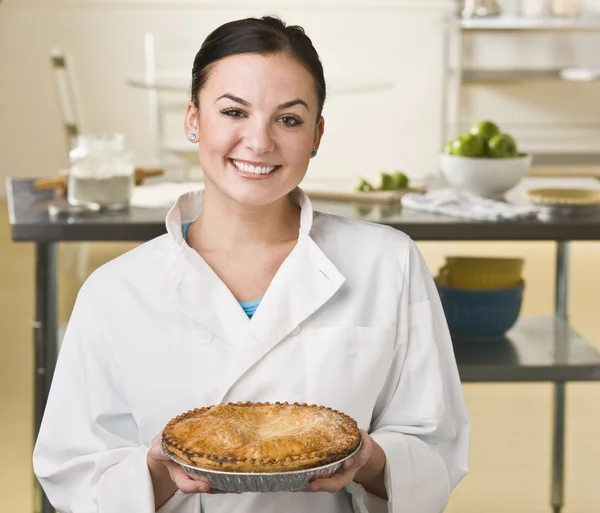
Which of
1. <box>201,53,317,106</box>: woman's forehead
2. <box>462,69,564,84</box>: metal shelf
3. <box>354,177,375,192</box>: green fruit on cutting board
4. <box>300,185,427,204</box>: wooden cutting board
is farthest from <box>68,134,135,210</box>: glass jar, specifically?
<box>462,69,564,84</box>: metal shelf

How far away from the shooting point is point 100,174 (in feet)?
8.27

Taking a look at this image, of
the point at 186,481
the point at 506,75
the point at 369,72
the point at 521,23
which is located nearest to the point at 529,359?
the point at 186,481

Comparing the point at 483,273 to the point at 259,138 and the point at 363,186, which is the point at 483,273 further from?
the point at 259,138

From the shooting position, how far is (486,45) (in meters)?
6.46

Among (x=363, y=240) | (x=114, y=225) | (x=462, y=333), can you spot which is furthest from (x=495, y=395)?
(x=363, y=240)

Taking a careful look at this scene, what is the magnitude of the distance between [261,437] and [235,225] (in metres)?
0.39

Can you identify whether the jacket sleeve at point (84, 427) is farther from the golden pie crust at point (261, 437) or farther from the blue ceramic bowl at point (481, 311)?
the blue ceramic bowl at point (481, 311)

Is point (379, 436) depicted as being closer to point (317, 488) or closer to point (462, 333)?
point (317, 488)

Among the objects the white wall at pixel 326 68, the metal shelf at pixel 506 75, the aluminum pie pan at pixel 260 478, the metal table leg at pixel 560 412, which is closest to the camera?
the aluminum pie pan at pixel 260 478

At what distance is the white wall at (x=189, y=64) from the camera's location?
6.73m

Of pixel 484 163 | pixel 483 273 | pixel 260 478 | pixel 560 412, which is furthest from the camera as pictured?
pixel 560 412

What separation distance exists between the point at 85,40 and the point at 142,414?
557 cm

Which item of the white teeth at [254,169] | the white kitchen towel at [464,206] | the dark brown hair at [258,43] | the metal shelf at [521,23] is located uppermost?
the metal shelf at [521,23]

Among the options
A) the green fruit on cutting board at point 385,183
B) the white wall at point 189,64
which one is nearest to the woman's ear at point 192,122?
the green fruit on cutting board at point 385,183
